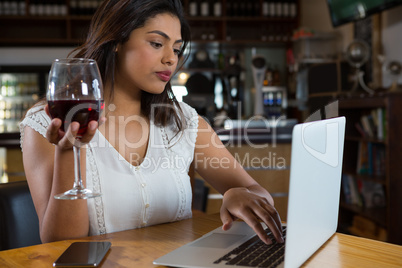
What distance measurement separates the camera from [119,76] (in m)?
1.39

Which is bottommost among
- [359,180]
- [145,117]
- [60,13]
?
[359,180]

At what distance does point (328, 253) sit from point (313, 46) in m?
4.86

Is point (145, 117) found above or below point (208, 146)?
above

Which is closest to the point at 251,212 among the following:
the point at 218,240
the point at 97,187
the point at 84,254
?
the point at 218,240

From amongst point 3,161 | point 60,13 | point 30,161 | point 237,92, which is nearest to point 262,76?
point 237,92

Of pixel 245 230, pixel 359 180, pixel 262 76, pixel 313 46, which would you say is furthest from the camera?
pixel 262 76

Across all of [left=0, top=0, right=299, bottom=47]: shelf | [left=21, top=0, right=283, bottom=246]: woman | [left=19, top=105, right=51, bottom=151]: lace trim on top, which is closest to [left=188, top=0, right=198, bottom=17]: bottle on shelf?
[left=0, top=0, right=299, bottom=47]: shelf

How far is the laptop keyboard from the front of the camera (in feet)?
2.32

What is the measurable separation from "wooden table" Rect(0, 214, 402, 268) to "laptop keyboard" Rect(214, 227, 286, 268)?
0.18 feet

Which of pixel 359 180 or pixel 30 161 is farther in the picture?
pixel 359 180

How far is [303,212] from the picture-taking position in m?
0.65

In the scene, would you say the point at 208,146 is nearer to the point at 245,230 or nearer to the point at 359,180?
the point at 245,230

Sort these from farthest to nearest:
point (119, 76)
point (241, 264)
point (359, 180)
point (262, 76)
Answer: point (262, 76), point (359, 180), point (119, 76), point (241, 264)

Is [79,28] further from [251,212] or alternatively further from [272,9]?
[251,212]
